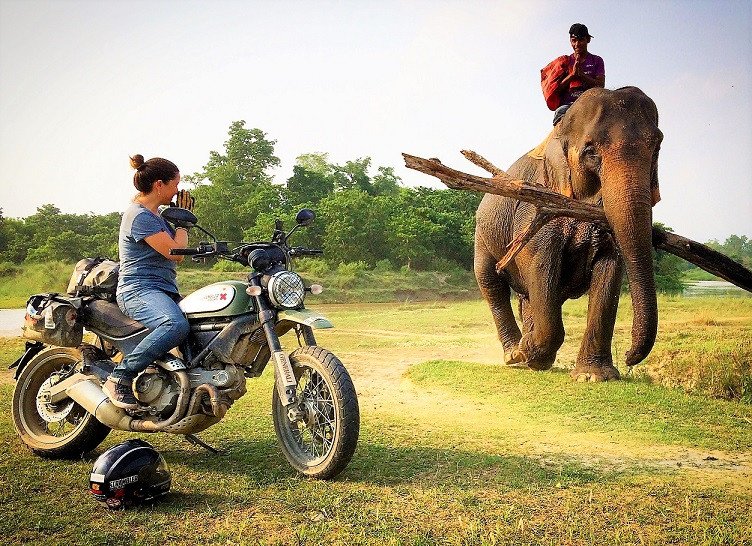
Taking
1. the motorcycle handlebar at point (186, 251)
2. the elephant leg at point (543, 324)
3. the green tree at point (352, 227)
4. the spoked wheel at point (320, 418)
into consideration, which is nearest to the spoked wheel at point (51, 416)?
the motorcycle handlebar at point (186, 251)

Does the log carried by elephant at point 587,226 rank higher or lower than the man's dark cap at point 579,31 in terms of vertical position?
lower

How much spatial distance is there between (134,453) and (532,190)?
372 centimetres

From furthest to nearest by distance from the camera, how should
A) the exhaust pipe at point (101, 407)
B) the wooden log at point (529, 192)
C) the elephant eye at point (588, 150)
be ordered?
the elephant eye at point (588, 150) < the wooden log at point (529, 192) < the exhaust pipe at point (101, 407)

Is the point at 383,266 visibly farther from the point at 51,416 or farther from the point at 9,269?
the point at 51,416

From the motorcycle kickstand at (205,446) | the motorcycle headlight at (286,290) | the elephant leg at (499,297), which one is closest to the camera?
the motorcycle headlight at (286,290)

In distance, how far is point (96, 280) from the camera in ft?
17.3

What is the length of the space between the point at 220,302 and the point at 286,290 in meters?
0.50

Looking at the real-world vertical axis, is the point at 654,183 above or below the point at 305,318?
above

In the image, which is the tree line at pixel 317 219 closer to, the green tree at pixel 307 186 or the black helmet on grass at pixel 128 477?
the green tree at pixel 307 186

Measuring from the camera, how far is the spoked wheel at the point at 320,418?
4.40 metres

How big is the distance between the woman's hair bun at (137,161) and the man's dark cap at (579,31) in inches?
192

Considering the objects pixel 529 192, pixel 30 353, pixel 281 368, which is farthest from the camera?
pixel 529 192

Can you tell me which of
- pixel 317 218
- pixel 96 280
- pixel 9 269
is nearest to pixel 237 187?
pixel 317 218

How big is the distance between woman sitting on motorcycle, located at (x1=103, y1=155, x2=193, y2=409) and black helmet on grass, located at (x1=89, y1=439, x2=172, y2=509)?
590mm
